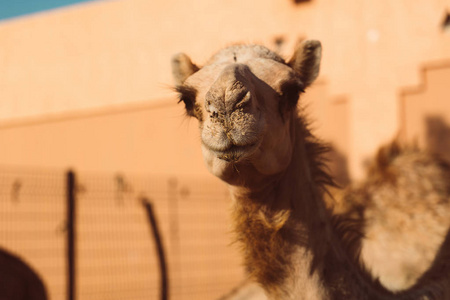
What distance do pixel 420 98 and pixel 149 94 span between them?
514 centimetres

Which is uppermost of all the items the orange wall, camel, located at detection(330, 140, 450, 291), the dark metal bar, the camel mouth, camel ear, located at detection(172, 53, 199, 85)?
the orange wall

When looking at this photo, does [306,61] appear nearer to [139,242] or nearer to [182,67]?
[182,67]

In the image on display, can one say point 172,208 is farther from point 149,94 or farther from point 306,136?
point 306,136

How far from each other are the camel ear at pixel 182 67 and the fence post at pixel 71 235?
3.46 metres

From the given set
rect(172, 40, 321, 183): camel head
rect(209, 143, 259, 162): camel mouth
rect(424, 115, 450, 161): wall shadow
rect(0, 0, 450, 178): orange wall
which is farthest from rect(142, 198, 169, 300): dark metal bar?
rect(209, 143, 259, 162): camel mouth

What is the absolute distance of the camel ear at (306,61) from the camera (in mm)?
3021

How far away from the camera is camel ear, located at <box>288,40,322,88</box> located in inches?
119

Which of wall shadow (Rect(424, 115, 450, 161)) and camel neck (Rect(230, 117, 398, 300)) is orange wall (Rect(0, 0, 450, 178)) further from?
camel neck (Rect(230, 117, 398, 300))

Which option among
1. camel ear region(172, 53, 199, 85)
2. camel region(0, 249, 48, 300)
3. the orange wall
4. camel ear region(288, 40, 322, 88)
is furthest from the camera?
the orange wall

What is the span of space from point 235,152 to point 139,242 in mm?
7330

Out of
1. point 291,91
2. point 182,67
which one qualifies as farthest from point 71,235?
point 291,91

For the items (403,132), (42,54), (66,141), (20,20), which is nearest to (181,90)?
(403,132)

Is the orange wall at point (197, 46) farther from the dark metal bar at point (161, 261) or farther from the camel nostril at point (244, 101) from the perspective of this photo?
the camel nostril at point (244, 101)

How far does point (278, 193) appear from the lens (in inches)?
110
